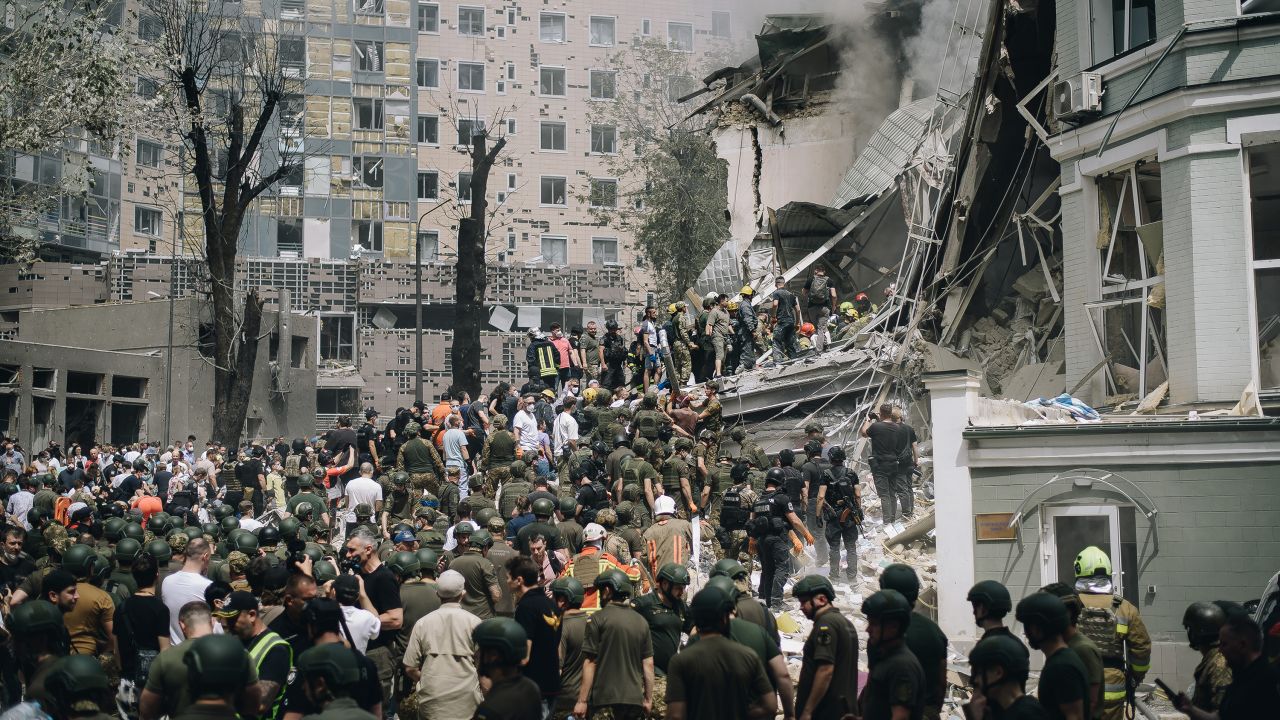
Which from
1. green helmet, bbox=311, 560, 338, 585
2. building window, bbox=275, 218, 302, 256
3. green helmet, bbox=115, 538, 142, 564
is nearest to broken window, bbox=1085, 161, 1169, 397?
green helmet, bbox=311, 560, 338, 585

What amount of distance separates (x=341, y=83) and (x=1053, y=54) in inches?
1654

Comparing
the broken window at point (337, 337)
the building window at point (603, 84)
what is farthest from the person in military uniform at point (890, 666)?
the building window at point (603, 84)

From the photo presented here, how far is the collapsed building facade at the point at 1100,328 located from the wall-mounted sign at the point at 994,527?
2 centimetres

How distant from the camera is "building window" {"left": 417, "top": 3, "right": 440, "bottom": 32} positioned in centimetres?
5775

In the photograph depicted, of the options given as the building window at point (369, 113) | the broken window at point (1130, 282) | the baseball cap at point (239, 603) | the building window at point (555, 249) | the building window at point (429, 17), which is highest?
the building window at point (429, 17)

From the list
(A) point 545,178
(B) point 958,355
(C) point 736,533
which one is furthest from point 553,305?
(C) point 736,533

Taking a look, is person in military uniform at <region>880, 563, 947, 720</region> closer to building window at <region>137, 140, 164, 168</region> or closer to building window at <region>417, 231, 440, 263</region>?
building window at <region>417, 231, 440, 263</region>

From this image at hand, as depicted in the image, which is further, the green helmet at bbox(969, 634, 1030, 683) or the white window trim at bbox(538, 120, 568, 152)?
the white window trim at bbox(538, 120, 568, 152)

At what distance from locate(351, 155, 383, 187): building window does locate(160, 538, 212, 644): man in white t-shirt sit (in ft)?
159

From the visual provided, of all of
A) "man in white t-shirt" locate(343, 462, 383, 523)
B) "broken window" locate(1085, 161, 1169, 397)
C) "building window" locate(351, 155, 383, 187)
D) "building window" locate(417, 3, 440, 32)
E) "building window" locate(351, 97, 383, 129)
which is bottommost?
"man in white t-shirt" locate(343, 462, 383, 523)

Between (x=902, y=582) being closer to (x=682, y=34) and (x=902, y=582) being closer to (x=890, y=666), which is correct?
(x=890, y=666)

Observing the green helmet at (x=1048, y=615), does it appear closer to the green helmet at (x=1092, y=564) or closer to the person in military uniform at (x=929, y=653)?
the person in military uniform at (x=929, y=653)

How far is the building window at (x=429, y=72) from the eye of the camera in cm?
5781

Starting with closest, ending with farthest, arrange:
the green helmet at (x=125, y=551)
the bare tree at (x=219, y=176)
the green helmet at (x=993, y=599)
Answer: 1. the green helmet at (x=993, y=599)
2. the green helmet at (x=125, y=551)
3. the bare tree at (x=219, y=176)
